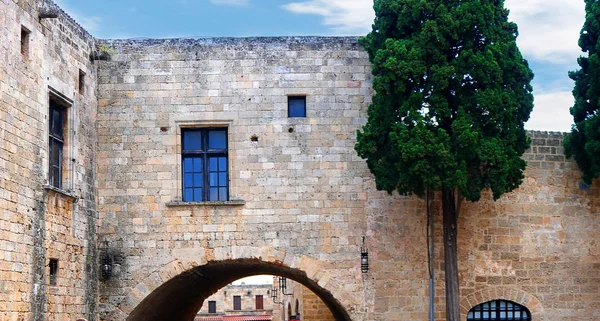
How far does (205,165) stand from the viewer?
17922 millimetres

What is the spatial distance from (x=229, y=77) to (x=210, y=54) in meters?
0.52

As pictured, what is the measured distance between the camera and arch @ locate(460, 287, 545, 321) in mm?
17797

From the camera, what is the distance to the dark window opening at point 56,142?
16.0m

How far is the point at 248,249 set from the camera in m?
17.6

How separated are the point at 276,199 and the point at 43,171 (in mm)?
4230

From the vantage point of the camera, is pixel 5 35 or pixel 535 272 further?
pixel 535 272

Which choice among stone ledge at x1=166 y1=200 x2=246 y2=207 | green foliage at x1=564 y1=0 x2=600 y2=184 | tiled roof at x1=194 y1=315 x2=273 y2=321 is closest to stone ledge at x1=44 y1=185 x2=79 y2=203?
stone ledge at x1=166 y1=200 x2=246 y2=207

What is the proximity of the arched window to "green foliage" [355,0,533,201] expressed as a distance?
2295 millimetres

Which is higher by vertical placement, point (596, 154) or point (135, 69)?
point (135, 69)

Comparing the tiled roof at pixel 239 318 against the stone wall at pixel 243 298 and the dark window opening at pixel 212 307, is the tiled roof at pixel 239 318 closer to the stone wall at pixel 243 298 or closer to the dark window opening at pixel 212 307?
the stone wall at pixel 243 298

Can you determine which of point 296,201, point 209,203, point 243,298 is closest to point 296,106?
point 296,201

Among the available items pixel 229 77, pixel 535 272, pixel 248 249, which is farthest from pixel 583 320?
pixel 229 77

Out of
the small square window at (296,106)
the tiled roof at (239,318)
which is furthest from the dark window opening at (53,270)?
the tiled roof at (239,318)

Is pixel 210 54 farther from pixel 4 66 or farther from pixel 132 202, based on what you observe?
pixel 4 66
